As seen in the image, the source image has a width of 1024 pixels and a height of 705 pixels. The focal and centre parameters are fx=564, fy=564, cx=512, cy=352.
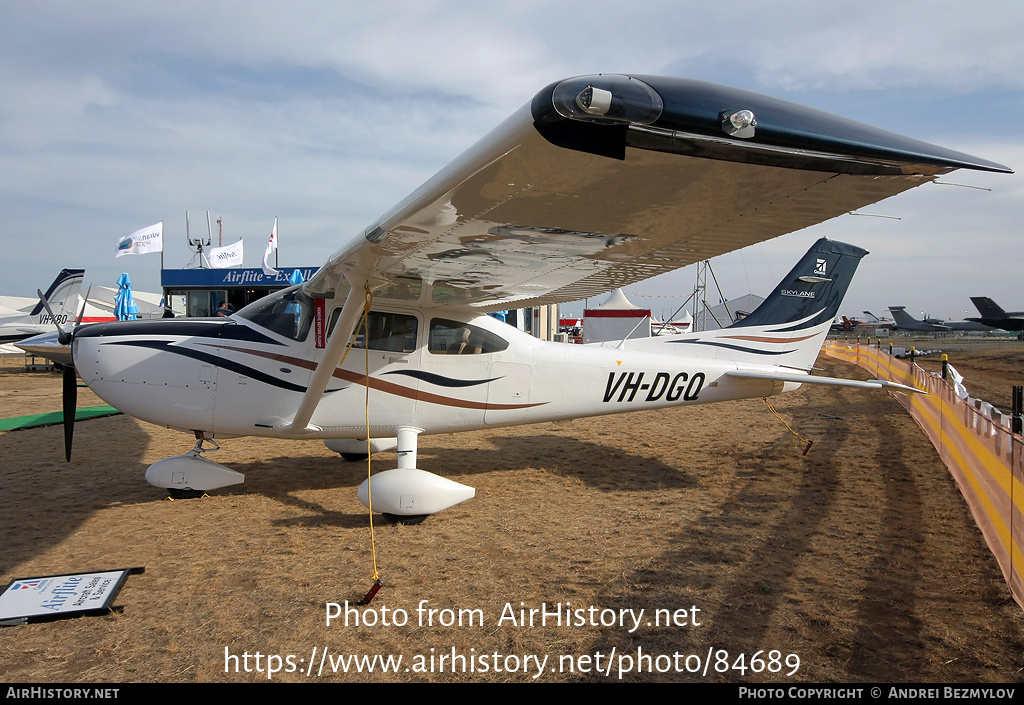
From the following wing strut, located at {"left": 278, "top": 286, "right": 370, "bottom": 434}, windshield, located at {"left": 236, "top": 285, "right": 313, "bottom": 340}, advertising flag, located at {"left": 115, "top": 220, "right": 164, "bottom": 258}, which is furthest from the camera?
advertising flag, located at {"left": 115, "top": 220, "right": 164, "bottom": 258}

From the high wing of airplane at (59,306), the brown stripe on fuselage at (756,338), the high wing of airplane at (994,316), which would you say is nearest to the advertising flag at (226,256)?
the high wing of airplane at (59,306)

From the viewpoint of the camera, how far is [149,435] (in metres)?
9.46

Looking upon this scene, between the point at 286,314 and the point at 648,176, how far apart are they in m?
4.47

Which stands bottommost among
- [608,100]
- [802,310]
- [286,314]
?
[286,314]

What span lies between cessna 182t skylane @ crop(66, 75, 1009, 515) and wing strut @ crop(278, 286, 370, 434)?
0.02m

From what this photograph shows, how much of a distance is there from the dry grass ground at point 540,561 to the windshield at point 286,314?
5.74ft

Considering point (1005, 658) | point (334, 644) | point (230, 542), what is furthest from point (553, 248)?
point (230, 542)

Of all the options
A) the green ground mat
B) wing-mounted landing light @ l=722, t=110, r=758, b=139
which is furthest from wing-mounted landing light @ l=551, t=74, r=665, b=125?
the green ground mat

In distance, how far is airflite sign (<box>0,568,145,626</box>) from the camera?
10.7 ft

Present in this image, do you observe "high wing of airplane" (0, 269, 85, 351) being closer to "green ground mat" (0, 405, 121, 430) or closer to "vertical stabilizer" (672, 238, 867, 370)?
"green ground mat" (0, 405, 121, 430)

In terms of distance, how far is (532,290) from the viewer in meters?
5.27

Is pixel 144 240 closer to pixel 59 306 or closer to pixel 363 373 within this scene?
pixel 59 306

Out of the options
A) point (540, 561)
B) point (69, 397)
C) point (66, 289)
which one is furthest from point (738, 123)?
point (66, 289)

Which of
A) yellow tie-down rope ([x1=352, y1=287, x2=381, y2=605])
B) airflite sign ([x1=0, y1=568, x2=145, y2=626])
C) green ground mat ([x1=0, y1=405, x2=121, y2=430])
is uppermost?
yellow tie-down rope ([x1=352, y1=287, x2=381, y2=605])
